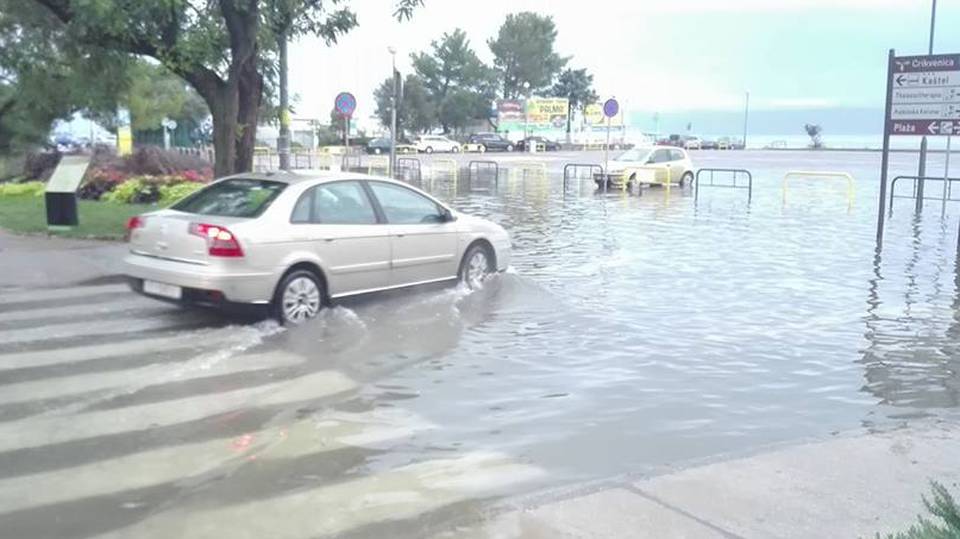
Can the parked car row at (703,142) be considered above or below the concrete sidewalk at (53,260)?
above

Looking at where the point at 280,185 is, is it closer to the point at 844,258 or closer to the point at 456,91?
the point at 844,258

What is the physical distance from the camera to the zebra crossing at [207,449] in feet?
15.8

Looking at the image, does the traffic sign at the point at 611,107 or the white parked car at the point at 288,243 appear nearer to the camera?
the white parked car at the point at 288,243

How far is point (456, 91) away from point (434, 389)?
101 metres

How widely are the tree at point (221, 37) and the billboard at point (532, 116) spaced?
76895mm

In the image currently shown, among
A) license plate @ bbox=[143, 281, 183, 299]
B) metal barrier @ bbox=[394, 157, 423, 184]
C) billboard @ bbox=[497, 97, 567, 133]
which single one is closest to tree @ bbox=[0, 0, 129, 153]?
license plate @ bbox=[143, 281, 183, 299]

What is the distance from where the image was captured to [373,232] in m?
10.1

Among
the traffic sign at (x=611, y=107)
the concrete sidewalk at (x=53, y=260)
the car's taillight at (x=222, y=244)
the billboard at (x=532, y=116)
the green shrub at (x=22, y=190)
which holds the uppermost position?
the billboard at (x=532, y=116)

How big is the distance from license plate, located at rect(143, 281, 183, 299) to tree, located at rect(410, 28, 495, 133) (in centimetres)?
9818

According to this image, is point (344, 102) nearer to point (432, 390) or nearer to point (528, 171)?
point (432, 390)

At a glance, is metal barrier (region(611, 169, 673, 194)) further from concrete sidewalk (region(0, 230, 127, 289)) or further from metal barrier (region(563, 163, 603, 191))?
concrete sidewalk (region(0, 230, 127, 289))

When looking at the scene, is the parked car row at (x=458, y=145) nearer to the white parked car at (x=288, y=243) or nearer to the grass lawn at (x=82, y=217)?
the grass lawn at (x=82, y=217)

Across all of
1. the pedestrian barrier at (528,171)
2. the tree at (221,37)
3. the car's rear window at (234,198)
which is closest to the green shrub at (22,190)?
the tree at (221,37)

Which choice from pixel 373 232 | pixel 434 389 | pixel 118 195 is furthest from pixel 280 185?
pixel 118 195
